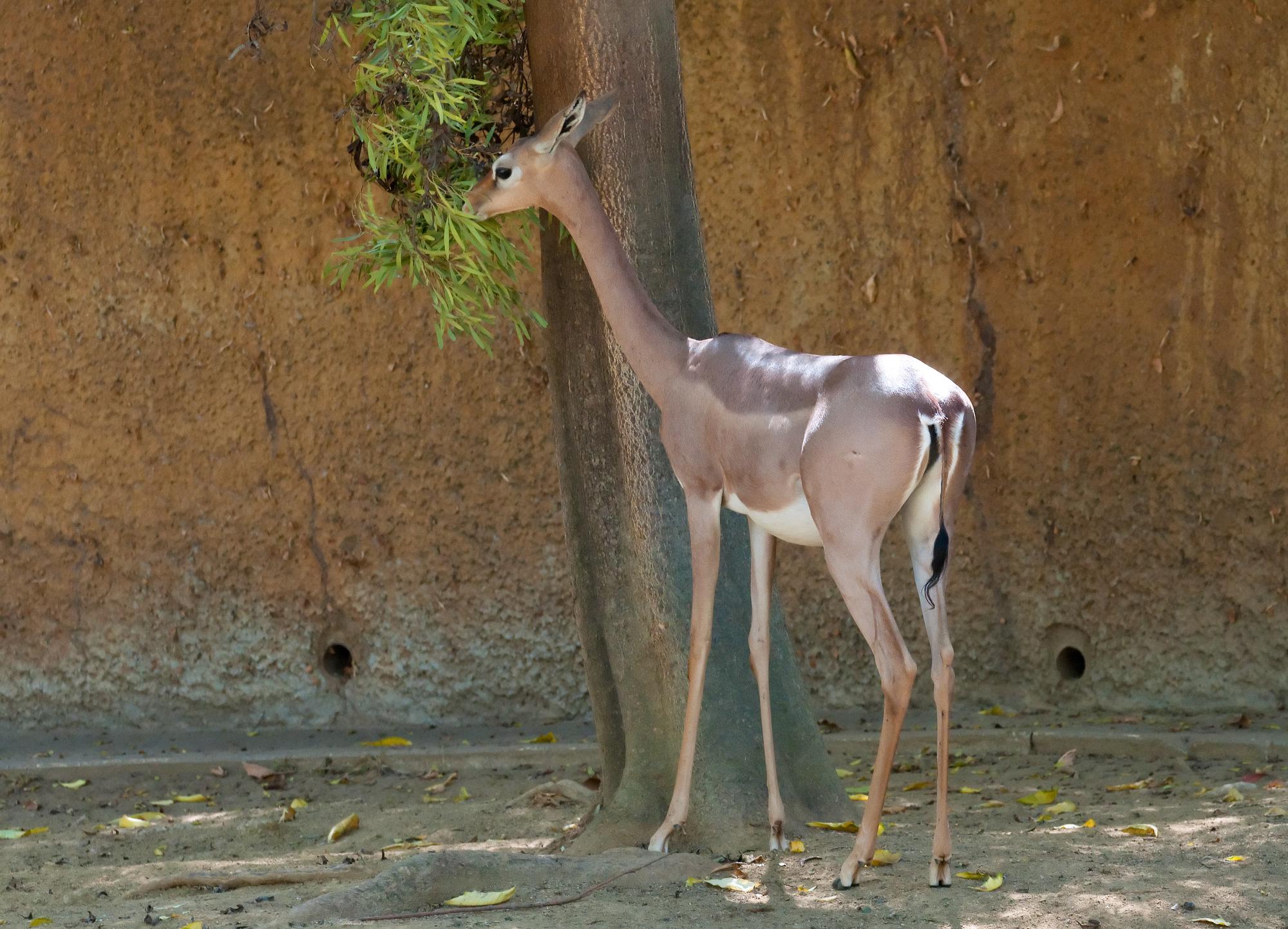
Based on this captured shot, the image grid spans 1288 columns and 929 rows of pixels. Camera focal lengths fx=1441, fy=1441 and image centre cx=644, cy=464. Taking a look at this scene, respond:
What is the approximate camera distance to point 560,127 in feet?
14.7

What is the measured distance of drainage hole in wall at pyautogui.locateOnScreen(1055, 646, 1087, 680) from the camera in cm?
725

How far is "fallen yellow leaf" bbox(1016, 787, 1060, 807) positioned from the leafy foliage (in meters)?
2.63

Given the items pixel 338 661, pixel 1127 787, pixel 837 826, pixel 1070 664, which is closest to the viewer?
pixel 837 826

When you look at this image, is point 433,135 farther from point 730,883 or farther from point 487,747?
point 487,747

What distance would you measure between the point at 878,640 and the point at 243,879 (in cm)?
217

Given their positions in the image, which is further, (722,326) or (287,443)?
(287,443)

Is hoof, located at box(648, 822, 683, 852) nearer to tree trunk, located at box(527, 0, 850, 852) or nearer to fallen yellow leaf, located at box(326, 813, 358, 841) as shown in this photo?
tree trunk, located at box(527, 0, 850, 852)

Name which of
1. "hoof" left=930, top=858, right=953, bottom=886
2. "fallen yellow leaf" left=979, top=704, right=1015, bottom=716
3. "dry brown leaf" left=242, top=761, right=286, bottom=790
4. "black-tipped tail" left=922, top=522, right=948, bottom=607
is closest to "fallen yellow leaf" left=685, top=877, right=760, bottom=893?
"hoof" left=930, top=858, right=953, bottom=886

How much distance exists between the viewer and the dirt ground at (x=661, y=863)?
3.87 meters

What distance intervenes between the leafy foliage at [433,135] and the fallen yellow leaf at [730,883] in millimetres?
1943

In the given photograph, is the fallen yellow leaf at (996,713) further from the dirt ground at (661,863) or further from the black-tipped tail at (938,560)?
the black-tipped tail at (938,560)

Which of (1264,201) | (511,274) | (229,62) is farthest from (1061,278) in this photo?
(229,62)

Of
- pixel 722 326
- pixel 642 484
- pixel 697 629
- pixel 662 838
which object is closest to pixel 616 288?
pixel 642 484

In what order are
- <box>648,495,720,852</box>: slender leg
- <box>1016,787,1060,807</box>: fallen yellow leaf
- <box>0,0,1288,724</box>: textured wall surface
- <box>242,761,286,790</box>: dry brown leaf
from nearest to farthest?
<box>648,495,720,852</box>: slender leg → <box>1016,787,1060,807</box>: fallen yellow leaf → <box>242,761,286,790</box>: dry brown leaf → <box>0,0,1288,724</box>: textured wall surface
